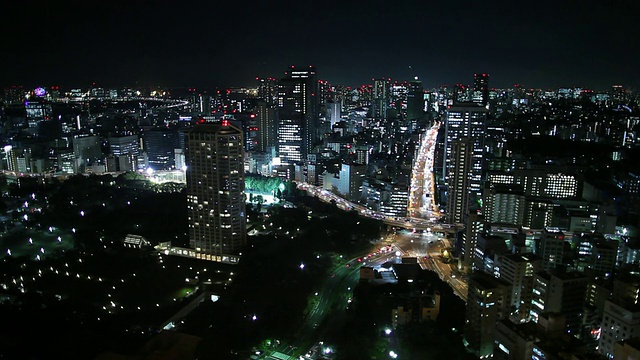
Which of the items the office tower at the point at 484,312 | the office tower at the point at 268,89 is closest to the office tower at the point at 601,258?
the office tower at the point at 484,312

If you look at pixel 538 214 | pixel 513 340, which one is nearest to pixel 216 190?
pixel 513 340

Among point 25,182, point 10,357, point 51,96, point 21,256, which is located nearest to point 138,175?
point 25,182

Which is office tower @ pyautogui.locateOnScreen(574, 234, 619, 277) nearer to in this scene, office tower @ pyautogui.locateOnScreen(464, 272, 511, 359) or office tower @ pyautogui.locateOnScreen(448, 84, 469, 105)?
office tower @ pyautogui.locateOnScreen(464, 272, 511, 359)

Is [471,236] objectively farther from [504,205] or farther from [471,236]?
[504,205]

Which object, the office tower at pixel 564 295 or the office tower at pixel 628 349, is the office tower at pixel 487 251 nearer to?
the office tower at pixel 564 295

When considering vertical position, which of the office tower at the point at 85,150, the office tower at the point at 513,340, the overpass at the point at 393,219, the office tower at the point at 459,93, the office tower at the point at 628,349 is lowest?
the overpass at the point at 393,219

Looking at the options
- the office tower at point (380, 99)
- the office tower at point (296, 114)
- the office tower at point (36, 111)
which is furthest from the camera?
the office tower at point (380, 99)

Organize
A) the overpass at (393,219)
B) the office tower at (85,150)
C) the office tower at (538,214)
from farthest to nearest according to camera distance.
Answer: the office tower at (85,150) < the overpass at (393,219) < the office tower at (538,214)

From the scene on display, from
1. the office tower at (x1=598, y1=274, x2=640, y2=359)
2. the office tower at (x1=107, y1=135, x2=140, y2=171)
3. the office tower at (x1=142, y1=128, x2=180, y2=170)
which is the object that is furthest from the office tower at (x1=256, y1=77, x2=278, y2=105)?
the office tower at (x1=598, y1=274, x2=640, y2=359)
